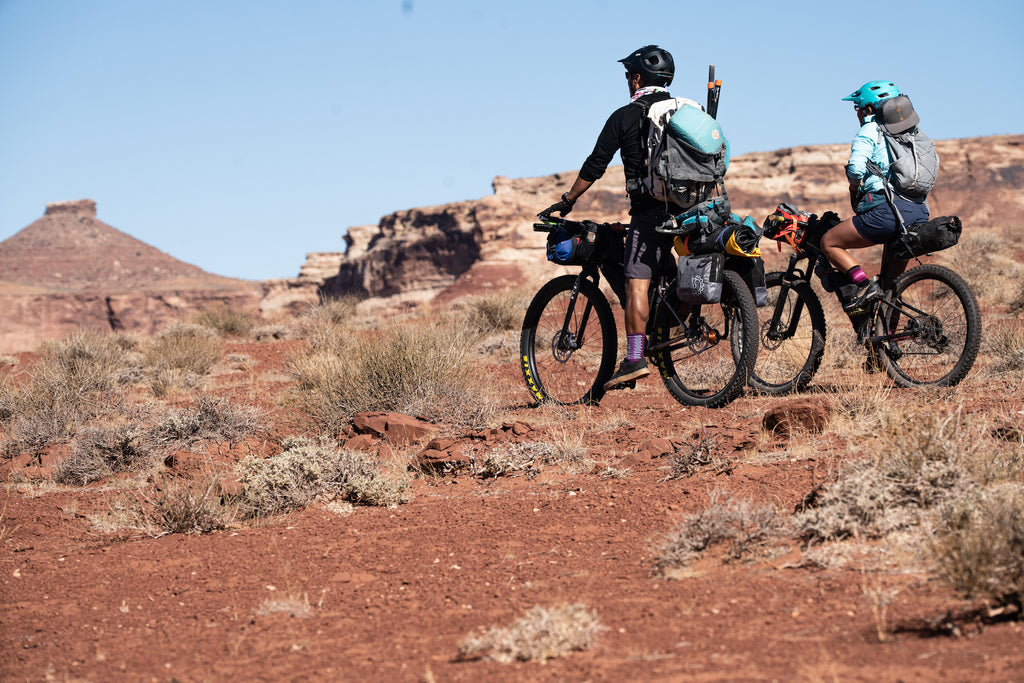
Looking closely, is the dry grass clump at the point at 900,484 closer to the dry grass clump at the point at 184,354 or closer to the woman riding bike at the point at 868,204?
the woman riding bike at the point at 868,204

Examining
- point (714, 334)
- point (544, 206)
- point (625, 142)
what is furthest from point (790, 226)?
point (544, 206)

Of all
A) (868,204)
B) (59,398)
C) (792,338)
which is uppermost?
(868,204)

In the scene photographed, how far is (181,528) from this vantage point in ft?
14.5

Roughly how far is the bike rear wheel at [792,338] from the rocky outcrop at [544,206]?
2770 centimetres

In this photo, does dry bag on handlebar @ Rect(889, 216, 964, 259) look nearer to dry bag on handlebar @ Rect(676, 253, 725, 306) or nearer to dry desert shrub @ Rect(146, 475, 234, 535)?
dry bag on handlebar @ Rect(676, 253, 725, 306)

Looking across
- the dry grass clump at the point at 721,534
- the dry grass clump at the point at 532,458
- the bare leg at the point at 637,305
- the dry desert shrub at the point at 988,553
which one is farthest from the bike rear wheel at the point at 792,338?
the dry desert shrub at the point at 988,553

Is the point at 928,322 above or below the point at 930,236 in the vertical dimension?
below

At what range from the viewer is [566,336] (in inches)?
254

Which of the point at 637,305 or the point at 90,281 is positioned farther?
the point at 90,281

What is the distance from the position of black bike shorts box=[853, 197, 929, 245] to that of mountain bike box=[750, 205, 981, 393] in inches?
9.9

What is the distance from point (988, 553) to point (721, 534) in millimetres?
1016

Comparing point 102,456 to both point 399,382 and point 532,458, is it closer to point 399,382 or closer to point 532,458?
point 399,382

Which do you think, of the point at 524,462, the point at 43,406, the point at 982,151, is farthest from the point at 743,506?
the point at 982,151

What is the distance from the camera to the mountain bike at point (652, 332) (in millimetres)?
5660
